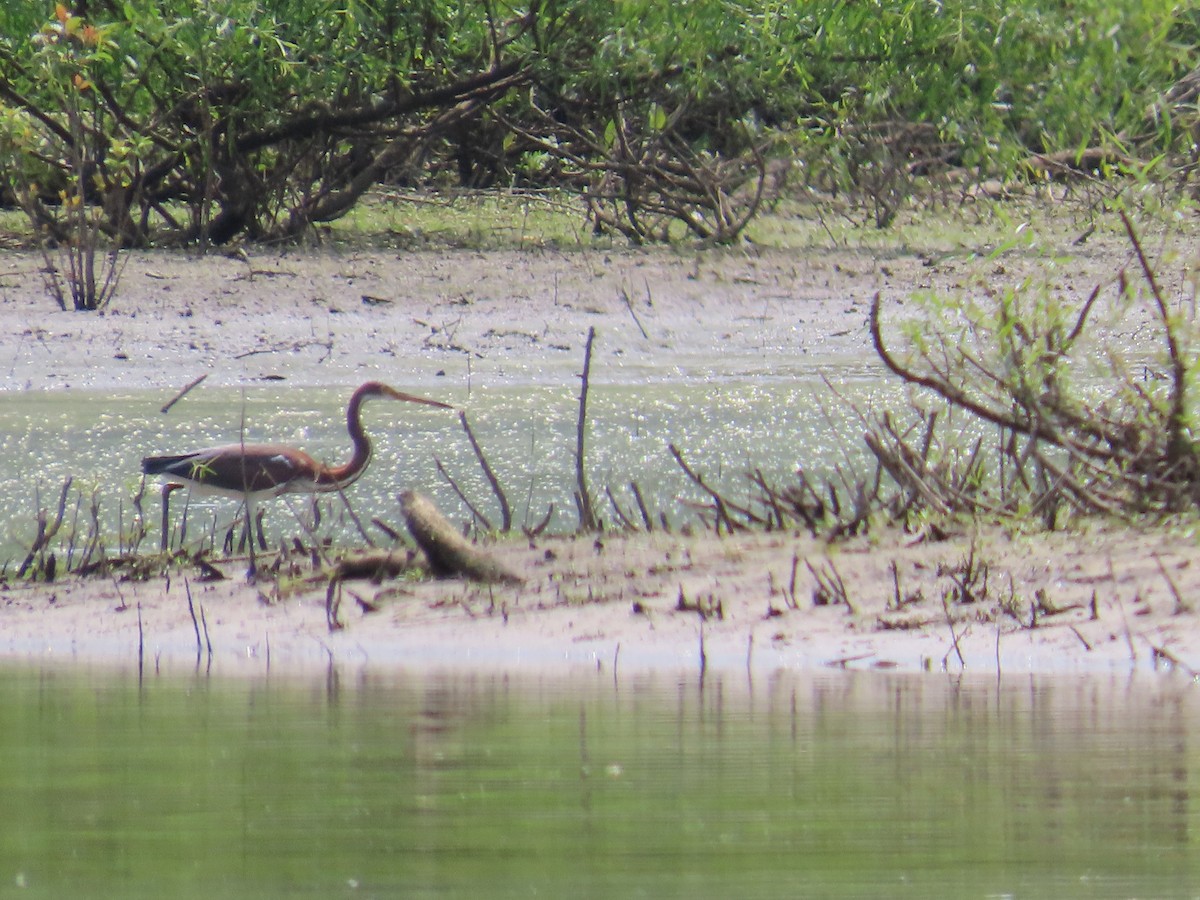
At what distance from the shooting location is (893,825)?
3.49 m

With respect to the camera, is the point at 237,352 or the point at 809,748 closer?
the point at 809,748

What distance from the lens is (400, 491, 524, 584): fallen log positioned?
6.37 metres

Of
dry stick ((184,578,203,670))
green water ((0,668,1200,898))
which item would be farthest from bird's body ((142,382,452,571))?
green water ((0,668,1200,898))

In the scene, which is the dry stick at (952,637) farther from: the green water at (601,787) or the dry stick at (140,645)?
the dry stick at (140,645)

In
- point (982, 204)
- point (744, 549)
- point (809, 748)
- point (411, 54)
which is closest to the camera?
point (809, 748)

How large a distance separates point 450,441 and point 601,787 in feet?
18.8

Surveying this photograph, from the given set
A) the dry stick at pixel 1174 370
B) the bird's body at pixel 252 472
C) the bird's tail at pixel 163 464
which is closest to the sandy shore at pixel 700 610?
the dry stick at pixel 1174 370

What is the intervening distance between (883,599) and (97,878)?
10.3 ft

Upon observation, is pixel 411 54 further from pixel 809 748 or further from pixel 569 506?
pixel 809 748

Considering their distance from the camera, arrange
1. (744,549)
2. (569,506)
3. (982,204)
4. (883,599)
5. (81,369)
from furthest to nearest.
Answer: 1. (982,204)
2. (81,369)
3. (569,506)
4. (744,549)
5. (883,599)

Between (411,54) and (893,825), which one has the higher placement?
(411,54)

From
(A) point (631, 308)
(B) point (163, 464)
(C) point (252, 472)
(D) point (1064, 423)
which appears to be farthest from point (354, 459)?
(A) point (631, 308)

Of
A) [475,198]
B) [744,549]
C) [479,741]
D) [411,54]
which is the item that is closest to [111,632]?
[744,549]

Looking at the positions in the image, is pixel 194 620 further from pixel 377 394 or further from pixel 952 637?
pixel 377 394
